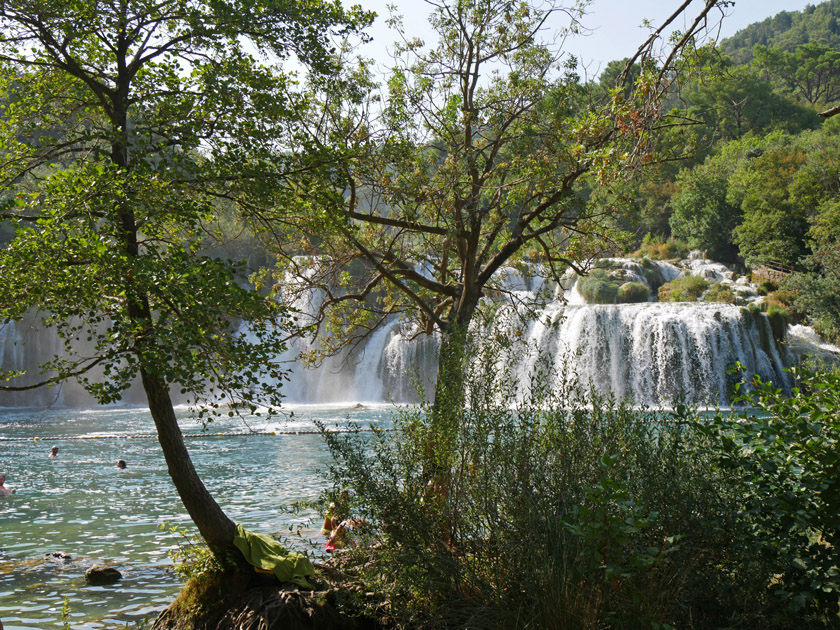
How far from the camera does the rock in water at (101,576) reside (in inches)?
339

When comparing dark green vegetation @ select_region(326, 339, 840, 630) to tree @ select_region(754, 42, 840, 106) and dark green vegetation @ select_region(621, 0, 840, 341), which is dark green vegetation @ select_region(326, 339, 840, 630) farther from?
tree @ select_region(754, 42, 840, 106)

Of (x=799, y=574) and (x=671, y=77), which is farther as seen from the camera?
(x=671, y=77)

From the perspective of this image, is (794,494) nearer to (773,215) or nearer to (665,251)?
(773,215)

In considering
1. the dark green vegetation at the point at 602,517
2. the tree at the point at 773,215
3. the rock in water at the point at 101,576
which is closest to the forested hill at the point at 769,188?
the tree at the point at 773,215

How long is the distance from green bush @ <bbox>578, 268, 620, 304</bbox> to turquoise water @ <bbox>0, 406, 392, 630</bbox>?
42.6 ft

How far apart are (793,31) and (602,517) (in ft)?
398

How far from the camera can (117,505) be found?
13.6 metres

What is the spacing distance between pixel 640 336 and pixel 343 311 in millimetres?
18088

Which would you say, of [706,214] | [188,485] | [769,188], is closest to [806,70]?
[706,214]

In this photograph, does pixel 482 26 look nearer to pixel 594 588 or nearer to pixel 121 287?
pixel 121 287

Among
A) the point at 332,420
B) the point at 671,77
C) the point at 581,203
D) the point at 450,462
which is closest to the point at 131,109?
Result: the point at 450,462

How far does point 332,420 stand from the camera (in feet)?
91.1

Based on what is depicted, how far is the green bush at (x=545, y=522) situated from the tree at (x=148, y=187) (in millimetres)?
1299

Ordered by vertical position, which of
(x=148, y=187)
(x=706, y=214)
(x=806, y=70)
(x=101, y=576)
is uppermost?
(x=806, y=70)
